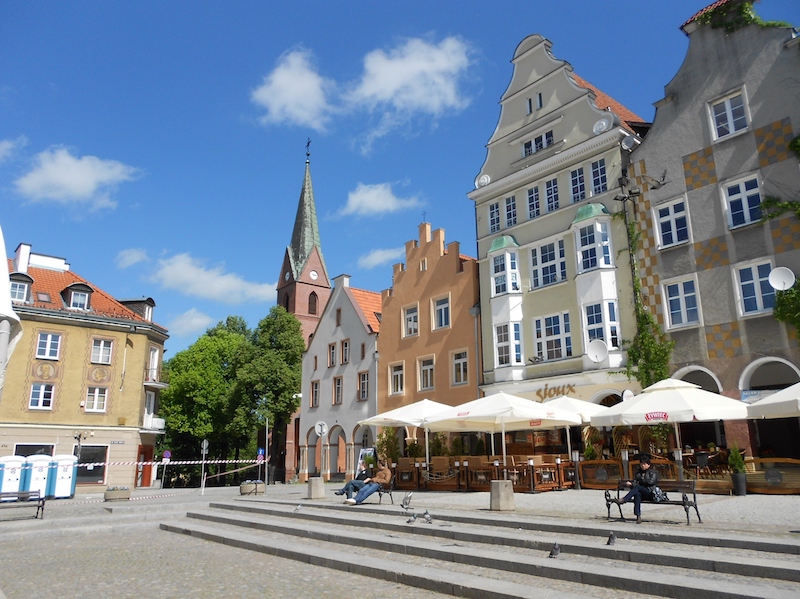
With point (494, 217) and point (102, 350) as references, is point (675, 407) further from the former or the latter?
point (102, 350)

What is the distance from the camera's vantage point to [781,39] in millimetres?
20109

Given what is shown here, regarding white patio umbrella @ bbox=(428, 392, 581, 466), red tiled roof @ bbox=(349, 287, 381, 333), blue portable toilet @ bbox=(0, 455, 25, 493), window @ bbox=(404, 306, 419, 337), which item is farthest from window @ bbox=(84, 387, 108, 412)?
white patio umbrella @ bbox=(428, 392, 581, 466)

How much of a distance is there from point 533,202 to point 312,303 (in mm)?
42763

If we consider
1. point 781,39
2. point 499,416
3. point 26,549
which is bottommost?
point 26,549

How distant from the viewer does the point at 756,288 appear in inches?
774

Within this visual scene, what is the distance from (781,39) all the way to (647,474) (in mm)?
16152

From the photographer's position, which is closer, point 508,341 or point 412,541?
point 412,541

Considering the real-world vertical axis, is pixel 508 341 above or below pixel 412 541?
above

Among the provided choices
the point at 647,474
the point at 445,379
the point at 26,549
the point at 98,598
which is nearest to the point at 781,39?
the point at 647,474

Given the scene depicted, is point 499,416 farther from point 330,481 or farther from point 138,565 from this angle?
point 330,481

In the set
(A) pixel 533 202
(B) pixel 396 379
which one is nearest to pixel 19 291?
(B) pixel 396 379

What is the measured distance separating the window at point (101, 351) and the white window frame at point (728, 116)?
35088 millimetres

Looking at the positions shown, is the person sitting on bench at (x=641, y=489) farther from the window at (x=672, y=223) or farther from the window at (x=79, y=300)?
the window at (x=79, y=300)

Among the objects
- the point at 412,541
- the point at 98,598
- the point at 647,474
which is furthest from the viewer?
the point at 647,474
